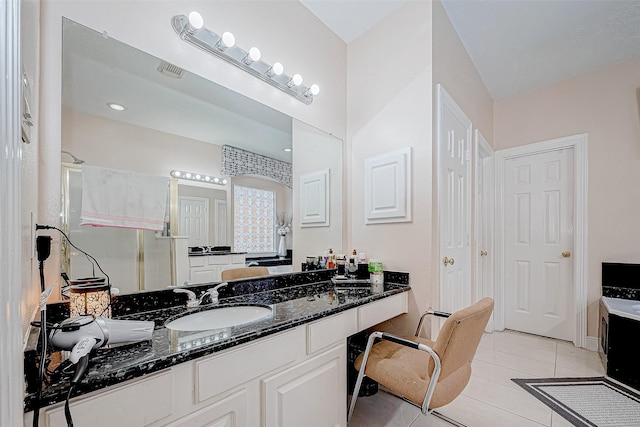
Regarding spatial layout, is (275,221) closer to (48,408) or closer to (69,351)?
(69,351)

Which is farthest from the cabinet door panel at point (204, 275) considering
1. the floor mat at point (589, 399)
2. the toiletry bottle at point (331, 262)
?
the floor mat at point (589, 399)

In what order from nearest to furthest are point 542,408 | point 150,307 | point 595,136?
point 150,307
point 542,408
point 595,136

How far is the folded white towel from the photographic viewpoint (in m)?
1.19

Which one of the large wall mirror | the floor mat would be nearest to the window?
the large wall mirror

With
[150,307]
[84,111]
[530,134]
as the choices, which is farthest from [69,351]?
[530,134]

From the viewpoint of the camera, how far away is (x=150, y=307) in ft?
4.31

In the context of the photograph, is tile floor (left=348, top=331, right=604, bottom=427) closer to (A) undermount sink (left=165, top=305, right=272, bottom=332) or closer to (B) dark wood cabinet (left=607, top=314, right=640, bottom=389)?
(B) dark wood cabinet (left=607, top=314, right=640, bottom=389)

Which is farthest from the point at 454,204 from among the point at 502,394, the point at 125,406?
the point at 125,406

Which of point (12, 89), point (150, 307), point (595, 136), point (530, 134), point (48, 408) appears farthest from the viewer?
point (530, 134)

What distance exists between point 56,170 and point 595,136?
4.09 meters

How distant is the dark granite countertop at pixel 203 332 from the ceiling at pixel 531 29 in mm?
1951

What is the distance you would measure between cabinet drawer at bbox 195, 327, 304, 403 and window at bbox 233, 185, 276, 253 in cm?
69

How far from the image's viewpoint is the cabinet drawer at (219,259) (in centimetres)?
159

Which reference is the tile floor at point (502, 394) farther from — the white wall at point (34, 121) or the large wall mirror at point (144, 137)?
the white wall at point (34, 121)
